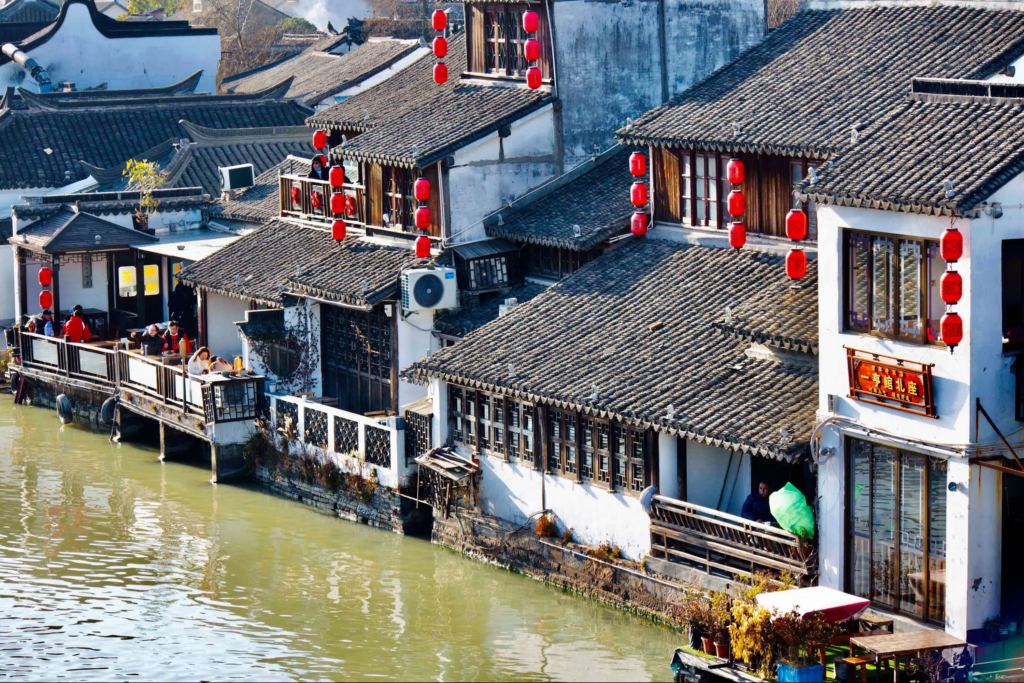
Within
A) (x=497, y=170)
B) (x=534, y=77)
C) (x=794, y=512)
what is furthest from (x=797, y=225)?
(x=534, y=77)

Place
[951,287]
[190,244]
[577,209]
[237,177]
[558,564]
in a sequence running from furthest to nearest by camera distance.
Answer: [237,177]
[190,244]
[577,209]
[558,564]
[951,287]

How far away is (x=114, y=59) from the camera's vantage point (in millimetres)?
54969

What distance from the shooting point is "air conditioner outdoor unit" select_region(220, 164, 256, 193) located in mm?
40531

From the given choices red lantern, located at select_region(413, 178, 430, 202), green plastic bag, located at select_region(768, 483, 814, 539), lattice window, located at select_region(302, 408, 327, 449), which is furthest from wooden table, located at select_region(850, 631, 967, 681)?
red lantern, located at select_region(413, 178, 430, 202)

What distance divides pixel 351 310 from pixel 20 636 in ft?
33.3

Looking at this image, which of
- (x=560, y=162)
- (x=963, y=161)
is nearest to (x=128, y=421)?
(x=560, y=162)

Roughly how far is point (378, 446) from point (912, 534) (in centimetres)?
1047

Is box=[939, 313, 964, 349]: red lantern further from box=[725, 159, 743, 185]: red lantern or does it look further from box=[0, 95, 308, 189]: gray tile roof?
box=[0, 95, 308, 189]: gray tile roof

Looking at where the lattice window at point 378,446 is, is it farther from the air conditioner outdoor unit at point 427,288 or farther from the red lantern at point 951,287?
the red lantern at point 951,287

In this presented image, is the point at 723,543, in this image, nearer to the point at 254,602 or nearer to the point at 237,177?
the point at 254,602

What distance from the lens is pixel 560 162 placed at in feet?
107

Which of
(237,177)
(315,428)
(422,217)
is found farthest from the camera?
(237,177)

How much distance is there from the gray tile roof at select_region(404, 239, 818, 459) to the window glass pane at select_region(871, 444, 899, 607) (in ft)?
3.33

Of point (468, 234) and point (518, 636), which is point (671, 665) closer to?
point (518, 636)
